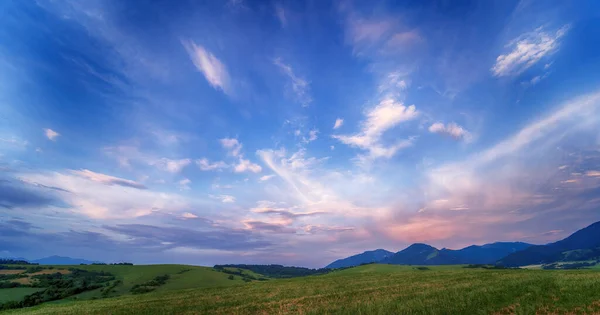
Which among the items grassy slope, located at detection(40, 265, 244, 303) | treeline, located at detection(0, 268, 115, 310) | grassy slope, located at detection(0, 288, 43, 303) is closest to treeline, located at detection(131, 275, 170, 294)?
grassy slope, located at detection(40, 265, 244, 303)

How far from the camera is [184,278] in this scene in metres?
119

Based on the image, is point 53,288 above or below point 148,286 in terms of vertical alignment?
above

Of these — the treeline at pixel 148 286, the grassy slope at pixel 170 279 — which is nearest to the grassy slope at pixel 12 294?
the grassy slope at pixel 170 279

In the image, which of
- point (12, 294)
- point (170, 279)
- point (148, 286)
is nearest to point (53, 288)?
point (12, 294)

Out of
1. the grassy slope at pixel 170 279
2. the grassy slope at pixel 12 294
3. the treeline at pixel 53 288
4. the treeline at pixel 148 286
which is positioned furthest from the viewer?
the grassy slope at pixel 170 279

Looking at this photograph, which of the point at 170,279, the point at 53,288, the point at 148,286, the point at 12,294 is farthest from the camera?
the point at 170,279

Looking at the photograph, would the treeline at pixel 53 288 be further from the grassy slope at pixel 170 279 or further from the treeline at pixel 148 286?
the treeline at pixel 148 286

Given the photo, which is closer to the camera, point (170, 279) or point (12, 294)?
point (12, 294)

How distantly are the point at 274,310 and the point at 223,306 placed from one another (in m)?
9.05

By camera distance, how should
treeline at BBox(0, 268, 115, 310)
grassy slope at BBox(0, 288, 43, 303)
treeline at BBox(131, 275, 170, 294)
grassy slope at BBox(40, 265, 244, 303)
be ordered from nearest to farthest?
treeline at BBox(0, 268, 115, 310) → grassy slope at BBox(0, 288, 43, 303) → treeline at BBox(131, 275, 170, 294) → grassy slope at BBox(40, 265, 244, 303)

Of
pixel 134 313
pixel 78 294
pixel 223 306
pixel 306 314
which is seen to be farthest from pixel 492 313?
pixel 78 294

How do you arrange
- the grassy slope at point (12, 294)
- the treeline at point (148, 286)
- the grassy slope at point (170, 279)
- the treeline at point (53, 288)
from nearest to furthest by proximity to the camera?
the treeline at point (53, 288) < the grassy slope at point (12, 294) < the treeline at point (148, 286) < the grassy slope at point (170, 279)

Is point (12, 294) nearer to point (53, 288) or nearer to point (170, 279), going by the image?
point (53, 288)

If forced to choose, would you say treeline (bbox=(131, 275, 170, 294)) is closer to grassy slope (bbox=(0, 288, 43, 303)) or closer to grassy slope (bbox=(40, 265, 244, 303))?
grassy slope (bbox=(40, 265, 244, 303))
